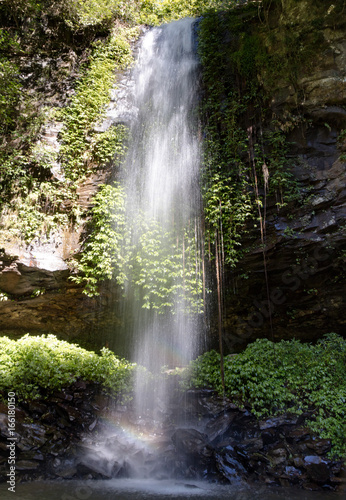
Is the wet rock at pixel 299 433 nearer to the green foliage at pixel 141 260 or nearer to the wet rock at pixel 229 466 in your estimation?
the wet rock at pixel 229 466

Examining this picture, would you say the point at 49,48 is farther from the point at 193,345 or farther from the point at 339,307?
the point at 339,307

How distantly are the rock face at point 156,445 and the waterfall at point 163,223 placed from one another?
847 millimetres

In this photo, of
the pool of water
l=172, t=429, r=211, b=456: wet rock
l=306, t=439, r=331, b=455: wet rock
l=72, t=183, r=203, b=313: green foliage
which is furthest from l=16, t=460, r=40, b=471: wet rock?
l=306, t=439, r=331, b=455: wet rock

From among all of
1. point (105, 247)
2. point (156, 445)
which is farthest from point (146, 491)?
point (105, 247)

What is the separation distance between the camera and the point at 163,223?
23.6ft

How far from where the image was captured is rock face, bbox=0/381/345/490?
4168 mm

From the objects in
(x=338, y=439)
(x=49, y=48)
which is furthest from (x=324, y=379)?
(x=49, y=48)

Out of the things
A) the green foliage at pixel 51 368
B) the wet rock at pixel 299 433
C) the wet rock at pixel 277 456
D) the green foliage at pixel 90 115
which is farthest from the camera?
→ the green foliage at pixel 90 115

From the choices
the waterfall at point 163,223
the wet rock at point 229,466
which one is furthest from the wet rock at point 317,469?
the waterfall at point 163,223

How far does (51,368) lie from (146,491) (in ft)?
8.32

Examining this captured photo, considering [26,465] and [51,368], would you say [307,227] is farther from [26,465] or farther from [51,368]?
[26,465]

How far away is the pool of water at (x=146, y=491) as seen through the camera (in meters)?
3.46

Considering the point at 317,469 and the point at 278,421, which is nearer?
the point at 317,469

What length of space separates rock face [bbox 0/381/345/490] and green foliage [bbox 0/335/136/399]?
198 millimetres
